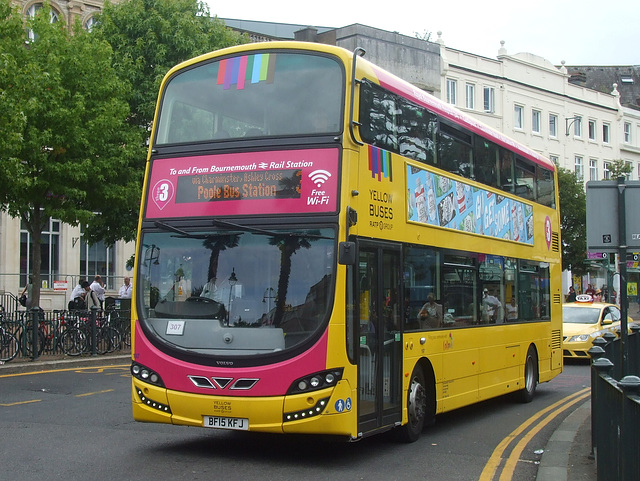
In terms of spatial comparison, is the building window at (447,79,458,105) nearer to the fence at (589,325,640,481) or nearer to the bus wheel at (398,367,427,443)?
the bus wheel at (398,367,427,443)

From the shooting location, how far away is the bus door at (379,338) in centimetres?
905

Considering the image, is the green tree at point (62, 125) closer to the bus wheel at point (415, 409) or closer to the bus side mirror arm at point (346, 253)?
the bus wheel at point (415, 409)

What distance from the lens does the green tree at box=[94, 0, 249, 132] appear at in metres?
27.3

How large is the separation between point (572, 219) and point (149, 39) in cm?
2907

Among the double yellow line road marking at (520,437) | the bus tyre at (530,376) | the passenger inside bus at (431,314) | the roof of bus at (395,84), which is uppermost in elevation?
the roof of bus at (395,84)

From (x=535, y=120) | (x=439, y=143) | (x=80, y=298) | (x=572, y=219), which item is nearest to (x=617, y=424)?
(x=439, y=143)

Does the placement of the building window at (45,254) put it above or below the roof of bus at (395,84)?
below

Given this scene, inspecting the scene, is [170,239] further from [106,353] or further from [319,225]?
[106,353]

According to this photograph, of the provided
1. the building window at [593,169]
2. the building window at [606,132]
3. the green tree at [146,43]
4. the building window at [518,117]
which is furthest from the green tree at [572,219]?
the green tree at [146,43]

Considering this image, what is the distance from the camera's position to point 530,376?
15.4 m

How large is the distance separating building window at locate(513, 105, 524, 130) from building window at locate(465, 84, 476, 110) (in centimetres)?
409

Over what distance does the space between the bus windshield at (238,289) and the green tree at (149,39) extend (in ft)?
61.9

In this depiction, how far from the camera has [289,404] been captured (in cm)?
833

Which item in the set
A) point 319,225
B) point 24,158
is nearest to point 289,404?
point 319,225
